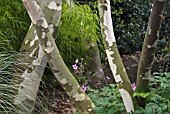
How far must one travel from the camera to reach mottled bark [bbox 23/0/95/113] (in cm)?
203

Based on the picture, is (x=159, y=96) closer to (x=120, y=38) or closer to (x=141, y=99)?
(x=141, y=99)

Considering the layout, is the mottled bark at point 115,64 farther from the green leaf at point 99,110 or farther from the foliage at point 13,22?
the foliage at point 13,22

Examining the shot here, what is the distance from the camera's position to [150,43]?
1995 mm

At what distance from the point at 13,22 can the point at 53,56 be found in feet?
6.14

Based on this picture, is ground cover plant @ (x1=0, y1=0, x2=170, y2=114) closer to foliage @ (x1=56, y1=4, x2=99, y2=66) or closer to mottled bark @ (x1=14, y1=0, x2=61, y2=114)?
mottled bark @ (x1=14, y1=0, x2=61, y2=114)

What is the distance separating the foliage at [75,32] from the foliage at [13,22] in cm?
48

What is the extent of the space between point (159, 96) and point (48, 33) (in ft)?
2.77

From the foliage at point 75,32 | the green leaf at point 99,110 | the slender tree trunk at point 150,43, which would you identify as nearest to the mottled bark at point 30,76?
the green leaf at point 99,110

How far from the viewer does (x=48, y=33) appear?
206 centimetres

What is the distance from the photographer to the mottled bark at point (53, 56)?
203 cm

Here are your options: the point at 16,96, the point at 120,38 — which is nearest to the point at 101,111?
Answer: the point at 16,96

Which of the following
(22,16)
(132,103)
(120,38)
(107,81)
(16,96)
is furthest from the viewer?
(120,38)

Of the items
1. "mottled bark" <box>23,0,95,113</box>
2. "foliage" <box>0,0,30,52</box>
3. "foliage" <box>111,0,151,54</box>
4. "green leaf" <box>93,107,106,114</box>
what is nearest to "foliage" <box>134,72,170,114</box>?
"green leaf" <box>93,107,106,114</box>

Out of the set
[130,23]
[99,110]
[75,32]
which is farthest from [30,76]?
[130,23]
